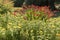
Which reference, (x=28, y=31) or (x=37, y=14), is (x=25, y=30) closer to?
(x=28, y=31)

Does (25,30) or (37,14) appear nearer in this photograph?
(25,30)

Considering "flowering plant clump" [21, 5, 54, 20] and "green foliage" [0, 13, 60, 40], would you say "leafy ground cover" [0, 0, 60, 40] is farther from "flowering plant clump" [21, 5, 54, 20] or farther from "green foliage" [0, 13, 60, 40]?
"flowering plant clump" [21, 5, 54, 20]

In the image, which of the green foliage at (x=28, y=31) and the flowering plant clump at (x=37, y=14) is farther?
the flowering plant clump at (x=37, y=14)

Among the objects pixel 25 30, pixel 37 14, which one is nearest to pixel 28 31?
pixel 25 30

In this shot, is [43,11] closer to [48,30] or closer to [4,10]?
[4,10]

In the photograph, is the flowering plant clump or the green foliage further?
the flowering plant clump

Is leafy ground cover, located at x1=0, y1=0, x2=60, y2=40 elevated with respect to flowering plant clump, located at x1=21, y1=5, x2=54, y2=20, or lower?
elevated

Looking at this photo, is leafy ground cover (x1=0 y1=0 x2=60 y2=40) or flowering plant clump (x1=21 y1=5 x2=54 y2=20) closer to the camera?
leafy ground cover (x1=0 y1=0 x2=60 y2=40)

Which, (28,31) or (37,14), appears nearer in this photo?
(28,31)

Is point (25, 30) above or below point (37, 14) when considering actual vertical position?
above

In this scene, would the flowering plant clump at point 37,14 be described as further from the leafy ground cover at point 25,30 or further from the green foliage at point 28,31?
the green foliage at point 28,31

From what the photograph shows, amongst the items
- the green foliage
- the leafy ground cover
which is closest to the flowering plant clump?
the leafy ground cover

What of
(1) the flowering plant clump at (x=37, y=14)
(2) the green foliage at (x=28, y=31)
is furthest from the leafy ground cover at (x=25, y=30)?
(1) the flowering plant clump at (x=37, y=14)

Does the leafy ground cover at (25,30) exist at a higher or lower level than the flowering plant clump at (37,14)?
higher
